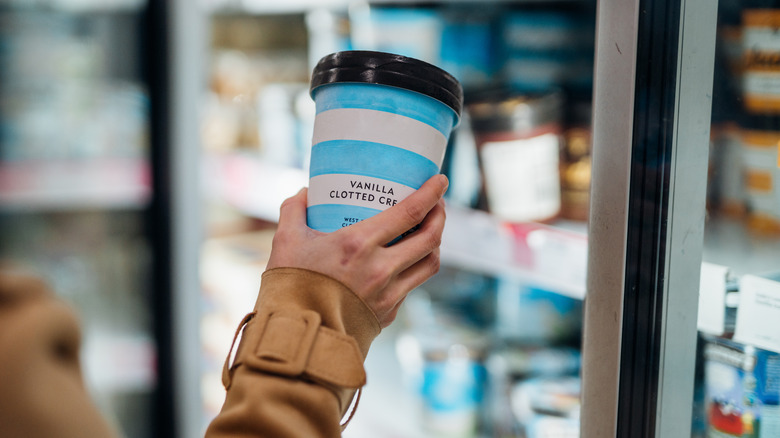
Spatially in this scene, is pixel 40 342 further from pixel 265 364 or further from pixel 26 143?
pixel 26 143

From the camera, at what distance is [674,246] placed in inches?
20.7

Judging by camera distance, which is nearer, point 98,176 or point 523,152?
point 523,152

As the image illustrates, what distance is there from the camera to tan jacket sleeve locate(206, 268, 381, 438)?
519 millimetres

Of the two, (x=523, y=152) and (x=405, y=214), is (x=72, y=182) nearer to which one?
(x=523, y=152)

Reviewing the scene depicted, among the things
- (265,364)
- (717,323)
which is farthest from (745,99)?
(265,364)

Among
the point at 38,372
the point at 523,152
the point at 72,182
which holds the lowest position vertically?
the point at 38,372

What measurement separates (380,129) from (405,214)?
88mm

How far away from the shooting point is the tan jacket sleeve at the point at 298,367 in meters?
0.52

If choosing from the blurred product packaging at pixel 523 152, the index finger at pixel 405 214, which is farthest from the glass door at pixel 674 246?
the blurred product packaging at pixel 523 152

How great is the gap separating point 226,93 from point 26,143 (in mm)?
728

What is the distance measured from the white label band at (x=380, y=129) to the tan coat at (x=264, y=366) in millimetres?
142

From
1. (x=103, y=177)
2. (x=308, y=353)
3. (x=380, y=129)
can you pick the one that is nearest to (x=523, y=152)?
(x=380, y=129)

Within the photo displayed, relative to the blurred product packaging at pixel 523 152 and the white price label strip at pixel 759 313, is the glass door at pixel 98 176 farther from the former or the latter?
the white price label strip at pixel 759 313

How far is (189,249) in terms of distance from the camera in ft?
5.44
